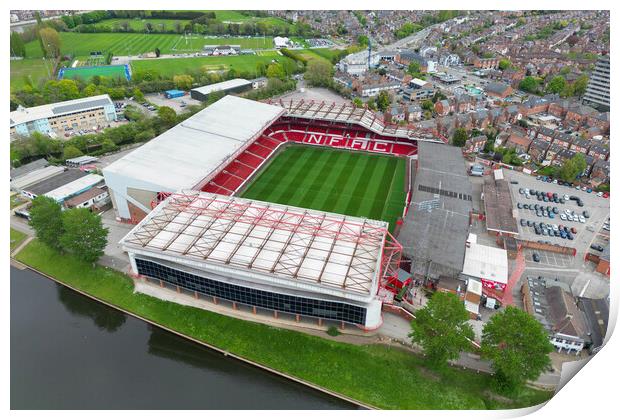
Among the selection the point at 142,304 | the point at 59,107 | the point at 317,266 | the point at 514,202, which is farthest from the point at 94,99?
the point at 514,202

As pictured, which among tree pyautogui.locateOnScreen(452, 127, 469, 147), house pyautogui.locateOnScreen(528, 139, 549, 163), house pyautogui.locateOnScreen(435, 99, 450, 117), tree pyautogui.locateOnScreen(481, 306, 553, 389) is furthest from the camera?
house pyautogui.locateOnScreen(435, 99, 450, 117)

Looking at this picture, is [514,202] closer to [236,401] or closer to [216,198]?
[216,198]

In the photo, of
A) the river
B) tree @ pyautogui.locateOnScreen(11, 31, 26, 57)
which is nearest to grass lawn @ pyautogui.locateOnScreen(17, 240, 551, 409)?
the river

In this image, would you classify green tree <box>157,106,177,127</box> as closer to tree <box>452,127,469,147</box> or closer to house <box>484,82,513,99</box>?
tree <box>452,127,469,147</box>

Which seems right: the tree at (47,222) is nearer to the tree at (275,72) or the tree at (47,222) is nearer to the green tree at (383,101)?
the green tree at (383,101)

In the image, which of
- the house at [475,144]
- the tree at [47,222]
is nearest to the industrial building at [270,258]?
→ the tree at [47,222]

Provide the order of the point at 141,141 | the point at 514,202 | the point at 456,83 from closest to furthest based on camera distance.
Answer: the point at 514,202, the point at 141,141, the point at 456,83
